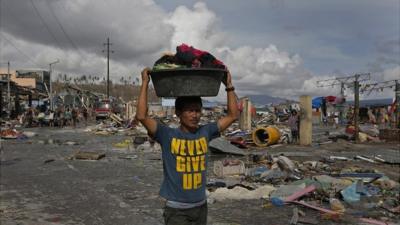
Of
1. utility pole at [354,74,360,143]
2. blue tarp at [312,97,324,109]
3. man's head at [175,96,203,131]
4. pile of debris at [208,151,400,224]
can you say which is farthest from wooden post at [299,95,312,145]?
blue tarp at [312,97,324,109]

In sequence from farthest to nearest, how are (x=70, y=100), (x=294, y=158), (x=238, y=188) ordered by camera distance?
(x=70, y=100) → (x=294, y=158) → (x=238, y=188)

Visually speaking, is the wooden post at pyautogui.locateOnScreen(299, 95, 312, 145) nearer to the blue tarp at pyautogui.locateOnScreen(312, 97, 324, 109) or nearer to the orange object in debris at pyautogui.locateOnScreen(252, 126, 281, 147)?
the orange object in debris at pyautogui.locateOnScreen(252, 126, 281, 147)

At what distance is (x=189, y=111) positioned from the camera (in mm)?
3412

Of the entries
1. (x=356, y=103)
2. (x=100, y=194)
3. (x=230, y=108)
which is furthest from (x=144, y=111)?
(x=356, y=103)

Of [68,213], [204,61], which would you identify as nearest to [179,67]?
[204,61]

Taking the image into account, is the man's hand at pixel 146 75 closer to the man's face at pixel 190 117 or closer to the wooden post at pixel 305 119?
the man's face at pixel 190 117

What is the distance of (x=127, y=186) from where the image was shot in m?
9.45

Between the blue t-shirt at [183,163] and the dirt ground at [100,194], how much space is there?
131 inches

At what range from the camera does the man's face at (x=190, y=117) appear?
3.39 metres

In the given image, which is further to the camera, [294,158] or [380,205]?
[294,158]

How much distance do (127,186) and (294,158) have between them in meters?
6.53

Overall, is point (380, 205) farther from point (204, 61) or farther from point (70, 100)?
point (70, 100)

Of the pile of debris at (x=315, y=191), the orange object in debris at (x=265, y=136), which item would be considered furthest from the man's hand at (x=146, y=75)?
the orange object in debris at (x=265, y=136)

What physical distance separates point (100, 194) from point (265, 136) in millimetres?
11768
